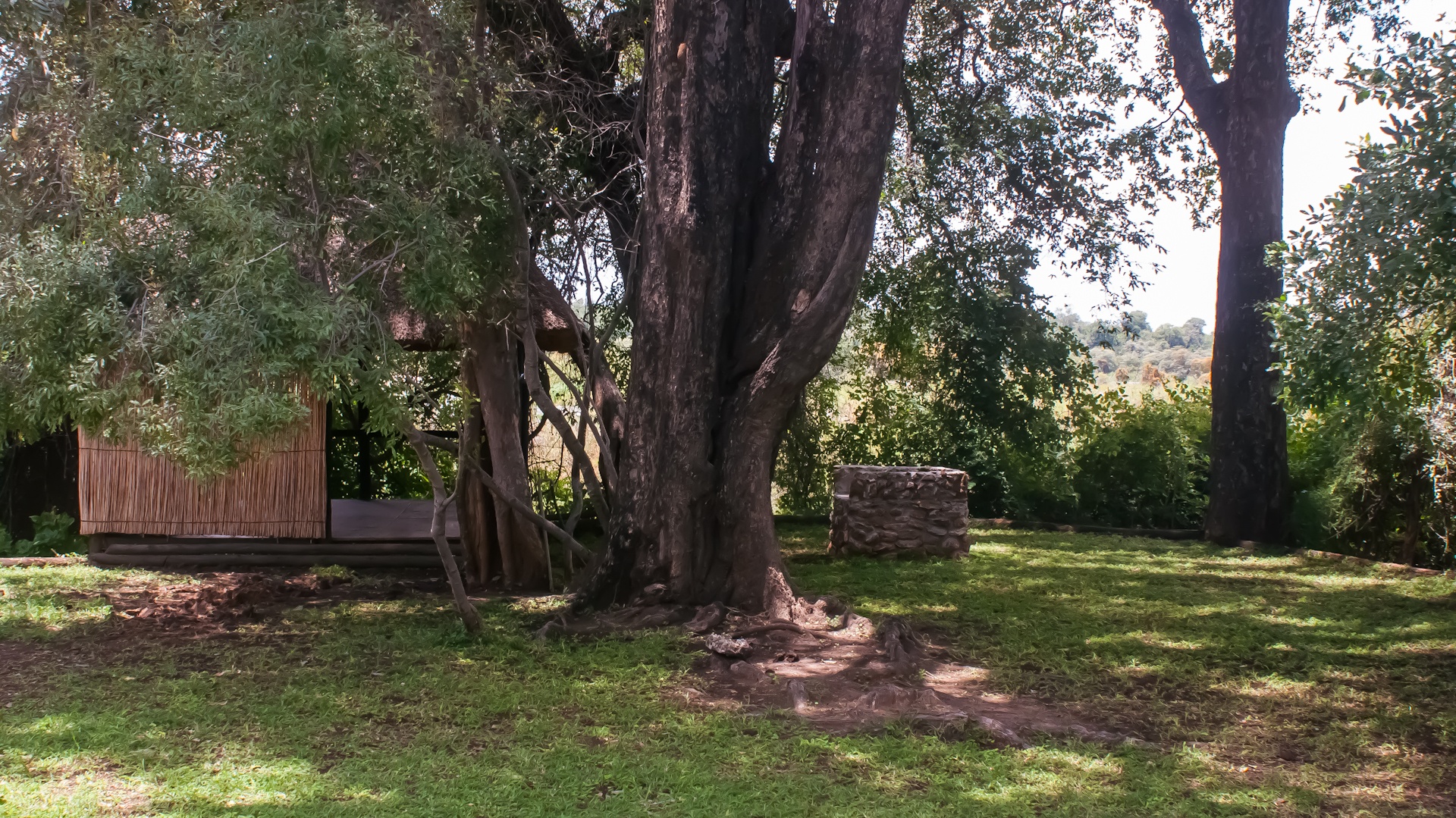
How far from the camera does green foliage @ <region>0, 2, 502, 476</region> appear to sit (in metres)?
4.75

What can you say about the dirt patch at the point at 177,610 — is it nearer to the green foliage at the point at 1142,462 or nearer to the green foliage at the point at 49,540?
the green foliage at the point at 49,540

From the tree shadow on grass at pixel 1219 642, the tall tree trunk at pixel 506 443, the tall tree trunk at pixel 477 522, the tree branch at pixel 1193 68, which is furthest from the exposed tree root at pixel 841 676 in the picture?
the tree branch at pixel 1193 68

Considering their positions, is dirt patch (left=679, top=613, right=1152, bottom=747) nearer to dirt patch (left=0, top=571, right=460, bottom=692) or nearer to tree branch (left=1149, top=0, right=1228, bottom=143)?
dirt patch (left=0, top=571, right=460, bottom=692)

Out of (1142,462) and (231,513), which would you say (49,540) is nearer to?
(231,513)

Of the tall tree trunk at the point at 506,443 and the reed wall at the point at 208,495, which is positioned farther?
the reed wall at the point at 208,495

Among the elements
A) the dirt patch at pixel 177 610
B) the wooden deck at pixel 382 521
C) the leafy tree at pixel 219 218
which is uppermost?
the leafy tree at pixel 219 218

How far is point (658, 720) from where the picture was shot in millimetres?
4984

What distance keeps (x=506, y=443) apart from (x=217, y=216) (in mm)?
3799

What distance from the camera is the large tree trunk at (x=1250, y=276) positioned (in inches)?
450

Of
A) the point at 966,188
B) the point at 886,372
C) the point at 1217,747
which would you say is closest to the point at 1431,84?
the point at 1217,747

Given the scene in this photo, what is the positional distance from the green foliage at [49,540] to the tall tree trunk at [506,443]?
15.8ft

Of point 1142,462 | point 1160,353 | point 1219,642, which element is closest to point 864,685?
point 1219,642

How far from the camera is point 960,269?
1239cm

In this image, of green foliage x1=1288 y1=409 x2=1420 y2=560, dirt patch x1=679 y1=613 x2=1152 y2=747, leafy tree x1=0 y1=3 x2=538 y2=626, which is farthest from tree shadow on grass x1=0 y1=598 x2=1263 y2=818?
green foliage x1=1288 y1=409 x2=1420 y2=560
